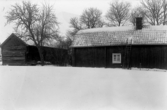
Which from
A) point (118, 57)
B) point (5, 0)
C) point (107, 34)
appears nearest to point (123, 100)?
point (5, 0)

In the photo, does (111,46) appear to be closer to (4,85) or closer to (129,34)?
(129,34)

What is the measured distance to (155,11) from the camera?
115 feet

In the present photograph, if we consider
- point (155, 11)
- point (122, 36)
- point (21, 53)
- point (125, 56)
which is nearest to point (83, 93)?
point (125, 56)

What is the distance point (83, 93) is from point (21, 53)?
728 inches

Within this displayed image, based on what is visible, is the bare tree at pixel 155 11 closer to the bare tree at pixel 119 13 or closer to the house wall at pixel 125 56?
the bare tree at pixel 119 13

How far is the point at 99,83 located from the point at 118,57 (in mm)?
10437

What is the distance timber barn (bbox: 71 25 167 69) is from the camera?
1736 cm

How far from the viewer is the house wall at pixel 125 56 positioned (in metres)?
17.3

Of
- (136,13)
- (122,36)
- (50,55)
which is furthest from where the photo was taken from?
(136,13)

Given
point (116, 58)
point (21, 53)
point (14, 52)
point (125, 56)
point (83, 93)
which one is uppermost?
point (14, 52)

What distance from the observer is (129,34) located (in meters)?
18.9

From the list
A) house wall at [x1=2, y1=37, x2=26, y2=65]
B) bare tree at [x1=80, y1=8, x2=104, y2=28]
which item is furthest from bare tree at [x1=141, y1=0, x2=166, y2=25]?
house wall at [x1=2, y1=37, x2=26, y2=65]

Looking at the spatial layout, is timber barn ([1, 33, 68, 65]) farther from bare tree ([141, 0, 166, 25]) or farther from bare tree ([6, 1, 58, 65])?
bare tree ([141, 0, 166, 25])

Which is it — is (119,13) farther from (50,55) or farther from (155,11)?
(50,55)
